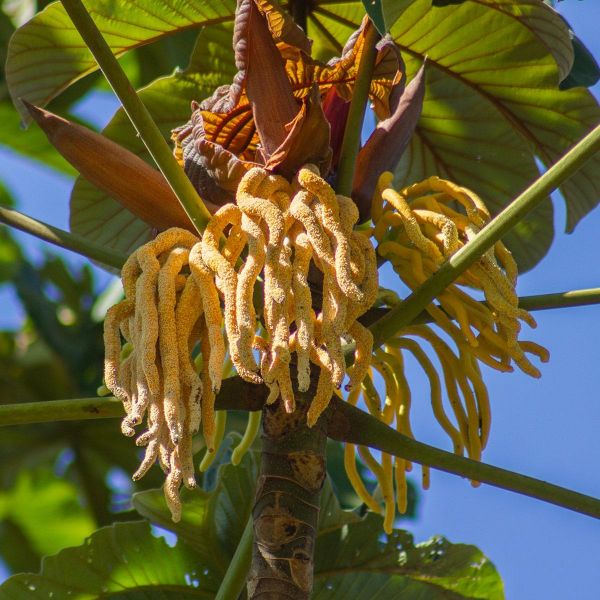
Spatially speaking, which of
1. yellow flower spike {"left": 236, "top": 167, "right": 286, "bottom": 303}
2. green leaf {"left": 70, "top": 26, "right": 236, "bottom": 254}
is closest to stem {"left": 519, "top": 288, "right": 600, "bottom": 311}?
yellow flower spike {"left": 236, "top": 167, "right": 286, "bottom": 303}

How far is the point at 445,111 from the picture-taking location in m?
2.95

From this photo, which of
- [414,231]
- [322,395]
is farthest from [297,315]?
[414,231]

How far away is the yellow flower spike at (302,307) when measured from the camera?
1649mm

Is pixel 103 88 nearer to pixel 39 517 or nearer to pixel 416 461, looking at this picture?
pixel 39 517

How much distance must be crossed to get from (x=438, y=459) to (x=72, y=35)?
1324 mm

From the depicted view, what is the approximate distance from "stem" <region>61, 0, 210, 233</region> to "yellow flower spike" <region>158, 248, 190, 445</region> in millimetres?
110

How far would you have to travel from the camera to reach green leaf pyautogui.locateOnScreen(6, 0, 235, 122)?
8.42 feet

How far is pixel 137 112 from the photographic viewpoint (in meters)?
1.86

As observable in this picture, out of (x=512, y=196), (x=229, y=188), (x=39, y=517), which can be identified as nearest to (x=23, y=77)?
(x=229, y=188)

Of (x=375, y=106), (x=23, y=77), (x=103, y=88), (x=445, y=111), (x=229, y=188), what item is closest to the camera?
(x=229, y=188)

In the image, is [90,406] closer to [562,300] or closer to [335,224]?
[335,224]

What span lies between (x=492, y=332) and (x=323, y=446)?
1.16 feet

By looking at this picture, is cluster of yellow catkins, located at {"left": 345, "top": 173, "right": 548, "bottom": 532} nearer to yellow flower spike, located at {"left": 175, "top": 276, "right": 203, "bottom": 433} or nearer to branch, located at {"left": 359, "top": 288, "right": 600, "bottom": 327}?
branch, located at {"left": 359, "top": 288, "right": 600, "bottom": 327}

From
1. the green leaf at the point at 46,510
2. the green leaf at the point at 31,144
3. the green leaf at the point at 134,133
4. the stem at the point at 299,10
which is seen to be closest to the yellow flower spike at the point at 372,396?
the green leaf at the point at 134,133
